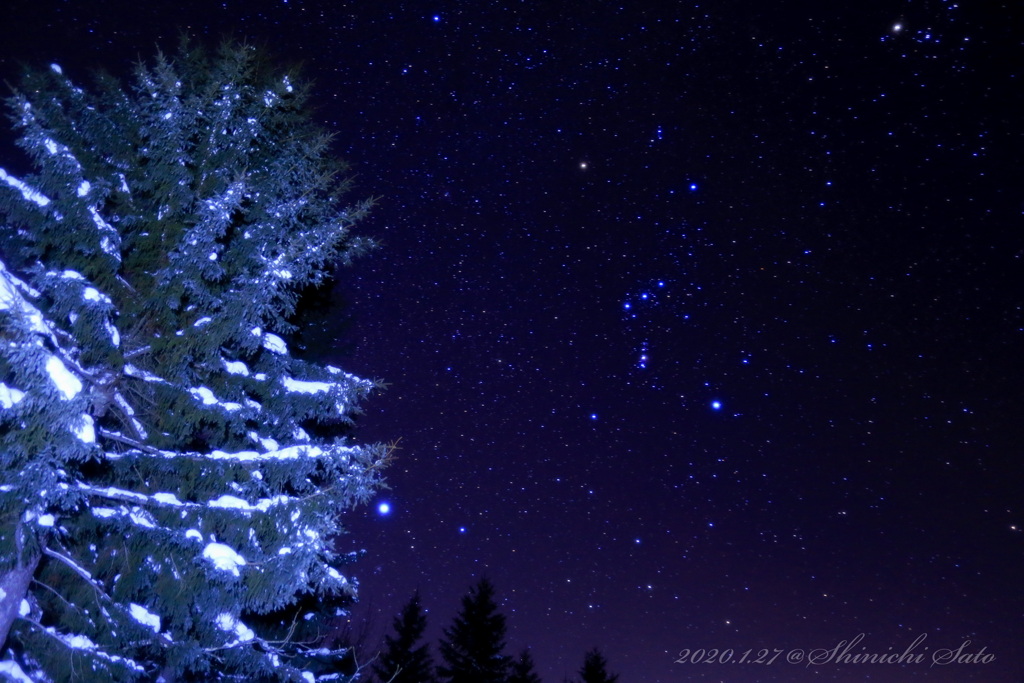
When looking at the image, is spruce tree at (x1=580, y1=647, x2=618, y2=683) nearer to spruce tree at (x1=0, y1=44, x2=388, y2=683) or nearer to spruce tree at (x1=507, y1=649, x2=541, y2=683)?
spruce tree at (x1=507, y1=649, x2=541, y2=683)

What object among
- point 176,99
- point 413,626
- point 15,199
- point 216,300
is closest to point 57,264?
point 15,199

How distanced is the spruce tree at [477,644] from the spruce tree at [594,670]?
23.2ft

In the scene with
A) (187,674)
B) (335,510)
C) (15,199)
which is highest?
(15,199)

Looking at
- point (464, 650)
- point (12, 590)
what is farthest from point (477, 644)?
point (12, 590)

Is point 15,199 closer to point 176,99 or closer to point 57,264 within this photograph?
point 57,264

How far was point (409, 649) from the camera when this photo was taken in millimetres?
30375

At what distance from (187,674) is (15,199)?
4.88 metres

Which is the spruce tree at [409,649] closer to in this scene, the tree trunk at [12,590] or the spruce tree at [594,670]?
the spruce tree at [594,670]

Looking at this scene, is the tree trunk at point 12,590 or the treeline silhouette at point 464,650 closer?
the tree trunk at point 12,590

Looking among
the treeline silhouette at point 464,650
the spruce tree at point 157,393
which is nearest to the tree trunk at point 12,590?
the spruce tree at point 157,393

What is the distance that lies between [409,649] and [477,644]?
3.21 metres

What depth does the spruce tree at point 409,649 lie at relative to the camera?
29484 millimetres

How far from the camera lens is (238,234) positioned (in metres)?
6.77

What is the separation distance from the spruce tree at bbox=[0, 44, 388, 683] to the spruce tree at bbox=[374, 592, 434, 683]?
24909 mm
